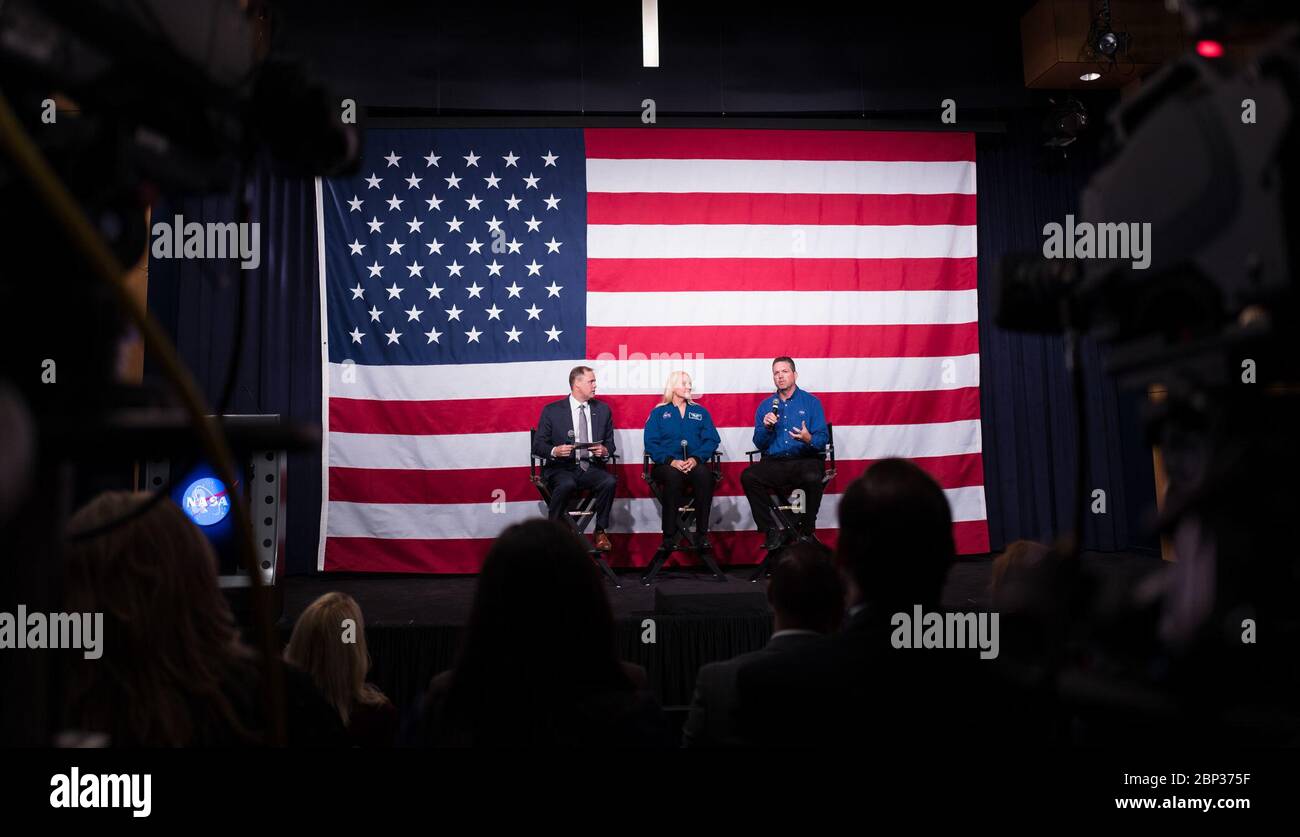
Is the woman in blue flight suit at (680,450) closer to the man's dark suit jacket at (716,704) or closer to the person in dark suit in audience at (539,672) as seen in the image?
the man's dark suit jacket at (716,704)

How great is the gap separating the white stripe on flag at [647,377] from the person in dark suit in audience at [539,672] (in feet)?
13.8

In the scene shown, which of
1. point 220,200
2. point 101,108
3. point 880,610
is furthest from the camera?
point 220,200

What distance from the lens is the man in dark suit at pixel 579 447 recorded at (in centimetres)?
476

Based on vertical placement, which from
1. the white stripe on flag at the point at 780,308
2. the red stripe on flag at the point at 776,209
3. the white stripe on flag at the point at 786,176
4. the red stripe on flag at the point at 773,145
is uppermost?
the red stripe on flag at the point at 773,145

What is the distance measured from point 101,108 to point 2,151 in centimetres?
14

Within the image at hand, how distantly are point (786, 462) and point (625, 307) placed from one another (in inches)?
58.9

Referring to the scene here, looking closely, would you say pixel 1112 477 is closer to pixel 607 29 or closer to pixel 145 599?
pixel 607 29

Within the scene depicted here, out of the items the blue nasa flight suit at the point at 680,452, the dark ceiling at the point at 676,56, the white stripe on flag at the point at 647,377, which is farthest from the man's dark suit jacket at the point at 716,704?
the dark ceiling at the point at 676,56

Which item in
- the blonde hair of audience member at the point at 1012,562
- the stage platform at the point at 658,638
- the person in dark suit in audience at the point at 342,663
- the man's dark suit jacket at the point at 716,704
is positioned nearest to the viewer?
the man's dark suit jacket at the point at 716,704

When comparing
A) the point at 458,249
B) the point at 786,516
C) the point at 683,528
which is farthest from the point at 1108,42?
the point at 458,249

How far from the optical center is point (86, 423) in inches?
15.9

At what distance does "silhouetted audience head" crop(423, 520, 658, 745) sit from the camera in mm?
1092

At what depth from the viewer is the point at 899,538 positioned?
3.61 ft
